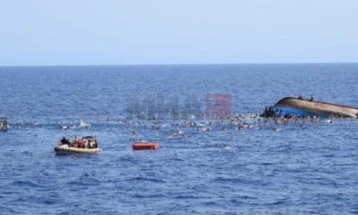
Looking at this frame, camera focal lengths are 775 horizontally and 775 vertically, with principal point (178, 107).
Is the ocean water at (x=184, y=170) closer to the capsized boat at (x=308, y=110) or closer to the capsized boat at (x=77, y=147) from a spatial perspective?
the capsized boat at (x=77, y=147)

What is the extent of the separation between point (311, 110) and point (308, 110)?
0.47 m

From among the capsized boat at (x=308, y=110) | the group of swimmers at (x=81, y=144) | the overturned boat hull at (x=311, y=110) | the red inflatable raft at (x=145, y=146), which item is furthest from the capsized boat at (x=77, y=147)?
the overturned boat hull at (x=311, y=110)

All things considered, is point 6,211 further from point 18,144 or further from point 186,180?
point 18,144

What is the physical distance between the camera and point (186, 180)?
67688 millimetres

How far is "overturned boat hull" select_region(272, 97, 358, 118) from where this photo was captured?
→ 119250mm

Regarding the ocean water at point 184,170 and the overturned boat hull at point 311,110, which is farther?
the overturned boat hull at point 311,110

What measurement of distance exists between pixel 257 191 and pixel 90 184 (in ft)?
47.4

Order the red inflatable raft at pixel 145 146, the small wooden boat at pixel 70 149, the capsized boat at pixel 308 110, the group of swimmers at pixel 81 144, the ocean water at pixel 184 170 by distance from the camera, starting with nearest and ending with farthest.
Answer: the ocean water at pixel 184 170 → the small wooden boat at pixel 70 149 → the group of swimmers at pixel 81 144 → the red inflatable raft at pixel 145 146 → the capsized boat at pixel 308 110

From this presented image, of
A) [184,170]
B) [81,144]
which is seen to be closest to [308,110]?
[81,144]

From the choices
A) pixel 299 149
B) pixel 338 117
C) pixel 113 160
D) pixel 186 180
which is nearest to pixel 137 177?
pixel 186 180

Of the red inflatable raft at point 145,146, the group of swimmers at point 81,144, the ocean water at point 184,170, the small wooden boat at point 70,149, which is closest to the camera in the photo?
the ocean water at point 184,170

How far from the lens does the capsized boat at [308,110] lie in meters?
119

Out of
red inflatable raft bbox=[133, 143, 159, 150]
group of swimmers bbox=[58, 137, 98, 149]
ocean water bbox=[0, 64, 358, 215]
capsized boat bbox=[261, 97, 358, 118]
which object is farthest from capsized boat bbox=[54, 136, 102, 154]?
capsized boat bbox=[261, 97, 358, 118]

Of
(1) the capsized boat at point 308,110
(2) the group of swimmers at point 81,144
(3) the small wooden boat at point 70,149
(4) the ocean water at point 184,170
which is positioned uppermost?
(1) the capsized boat at point 308,110
